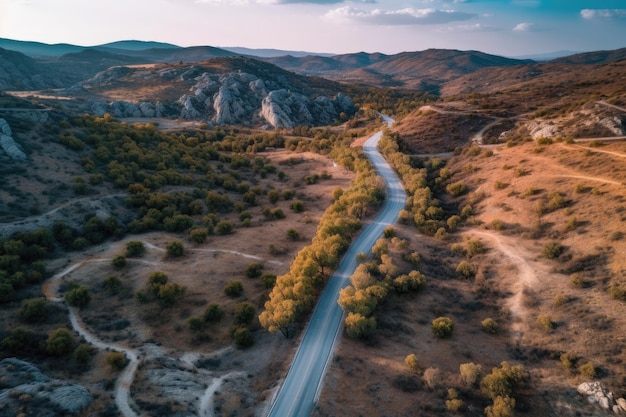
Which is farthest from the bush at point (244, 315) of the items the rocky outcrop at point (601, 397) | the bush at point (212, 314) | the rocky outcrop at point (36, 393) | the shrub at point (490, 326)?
the rocky outcrop at point (601, 397)

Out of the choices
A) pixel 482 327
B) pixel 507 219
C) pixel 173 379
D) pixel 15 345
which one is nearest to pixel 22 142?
pixel 15 345

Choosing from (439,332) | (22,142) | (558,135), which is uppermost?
(558,135)

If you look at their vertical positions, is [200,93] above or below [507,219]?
above

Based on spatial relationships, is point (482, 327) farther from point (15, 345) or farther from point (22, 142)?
point (22, 142)

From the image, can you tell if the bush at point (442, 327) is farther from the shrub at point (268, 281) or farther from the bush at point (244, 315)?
the shrub at point (268, 281)

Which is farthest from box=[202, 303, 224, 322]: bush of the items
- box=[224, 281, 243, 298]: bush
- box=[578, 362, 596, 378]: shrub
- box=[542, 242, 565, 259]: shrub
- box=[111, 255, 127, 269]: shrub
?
box=[542, 242, 565, 259]: shrub

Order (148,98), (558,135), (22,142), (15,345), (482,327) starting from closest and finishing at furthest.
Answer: (15,345), (482,327), (22,142), (558,135), (148,98)

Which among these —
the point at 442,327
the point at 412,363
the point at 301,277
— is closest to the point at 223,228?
the point at 301,277
